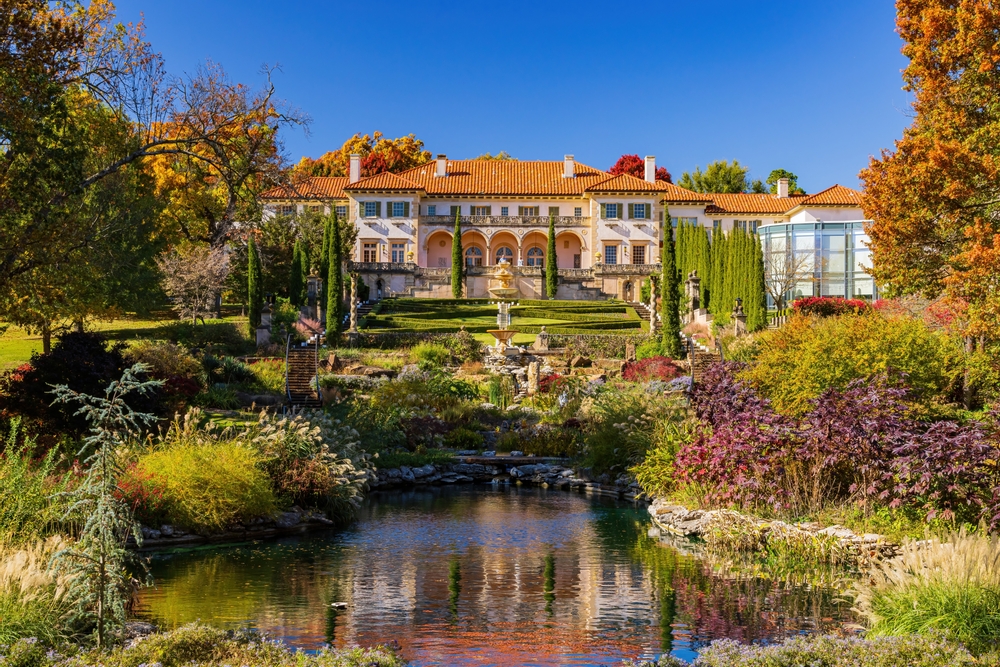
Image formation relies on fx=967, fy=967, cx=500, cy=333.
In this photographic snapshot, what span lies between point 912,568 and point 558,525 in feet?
21.2

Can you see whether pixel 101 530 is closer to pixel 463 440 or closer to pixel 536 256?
pixel 463 440

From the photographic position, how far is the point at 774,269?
157 feet

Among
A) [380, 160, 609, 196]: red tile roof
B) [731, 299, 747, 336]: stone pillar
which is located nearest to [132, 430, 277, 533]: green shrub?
[731, 299, 747, 336]: stone pillar

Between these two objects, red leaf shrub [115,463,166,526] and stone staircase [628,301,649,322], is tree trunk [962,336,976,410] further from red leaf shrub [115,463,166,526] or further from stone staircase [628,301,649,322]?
stone staircase [628,301,649,322]

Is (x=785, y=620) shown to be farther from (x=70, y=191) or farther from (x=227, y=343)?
(x=227, y=343)

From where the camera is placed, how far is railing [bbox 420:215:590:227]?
6394 cm

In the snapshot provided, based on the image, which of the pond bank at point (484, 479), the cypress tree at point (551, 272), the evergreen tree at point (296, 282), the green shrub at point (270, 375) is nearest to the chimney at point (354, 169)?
the cypress tree at point (551, 272)

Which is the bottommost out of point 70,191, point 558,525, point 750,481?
point 558,525

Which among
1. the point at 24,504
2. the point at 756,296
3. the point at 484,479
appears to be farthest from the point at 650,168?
the point at 24,504

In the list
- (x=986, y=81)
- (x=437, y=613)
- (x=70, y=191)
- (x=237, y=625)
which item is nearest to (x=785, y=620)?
(x=437, y=613)

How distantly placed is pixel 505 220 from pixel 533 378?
35817mm

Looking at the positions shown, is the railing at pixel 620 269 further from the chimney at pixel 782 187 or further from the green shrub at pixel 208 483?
the green shrub at pixel 208 483

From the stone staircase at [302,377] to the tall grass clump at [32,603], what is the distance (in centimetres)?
1701

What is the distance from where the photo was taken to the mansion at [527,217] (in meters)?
59.3
